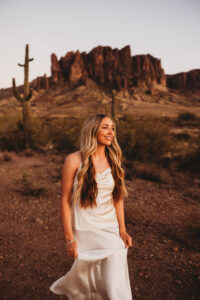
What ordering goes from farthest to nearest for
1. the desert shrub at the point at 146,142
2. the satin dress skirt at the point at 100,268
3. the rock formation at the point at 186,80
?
the rock formation at the point at 186,80 → the desert shrub at the point at 146,142 → the satin dress skirt at the point at 100,268

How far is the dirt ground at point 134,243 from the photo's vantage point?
260cm

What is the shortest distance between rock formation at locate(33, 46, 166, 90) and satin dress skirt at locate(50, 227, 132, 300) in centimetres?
8256

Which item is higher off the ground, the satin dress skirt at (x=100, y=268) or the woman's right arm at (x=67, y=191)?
the woman's right arm at (x=67, y=191)

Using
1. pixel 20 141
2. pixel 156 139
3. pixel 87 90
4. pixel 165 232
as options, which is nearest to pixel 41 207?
pixel 165 232

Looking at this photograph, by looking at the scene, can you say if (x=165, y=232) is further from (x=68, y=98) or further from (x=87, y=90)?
(x=87, y=90)

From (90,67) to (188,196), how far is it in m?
91.6

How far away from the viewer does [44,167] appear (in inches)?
341

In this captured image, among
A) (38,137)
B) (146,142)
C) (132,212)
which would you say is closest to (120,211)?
(132,212)

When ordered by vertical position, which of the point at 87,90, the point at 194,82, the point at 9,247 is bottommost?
the point at 9,247

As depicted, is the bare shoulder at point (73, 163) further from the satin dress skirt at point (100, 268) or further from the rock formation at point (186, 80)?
the rock formation at point (186, 80)

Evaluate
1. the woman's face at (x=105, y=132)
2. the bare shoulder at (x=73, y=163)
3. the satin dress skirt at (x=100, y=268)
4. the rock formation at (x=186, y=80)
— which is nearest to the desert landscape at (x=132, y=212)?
the satin dress skirt at (x=100, y=268)

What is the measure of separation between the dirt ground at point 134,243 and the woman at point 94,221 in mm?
1076

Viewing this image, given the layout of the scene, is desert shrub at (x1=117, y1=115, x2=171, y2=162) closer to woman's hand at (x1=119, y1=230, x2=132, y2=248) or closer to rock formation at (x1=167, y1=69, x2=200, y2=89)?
woman's hand at (x1=119, y1=230, x2=132, y2=248)

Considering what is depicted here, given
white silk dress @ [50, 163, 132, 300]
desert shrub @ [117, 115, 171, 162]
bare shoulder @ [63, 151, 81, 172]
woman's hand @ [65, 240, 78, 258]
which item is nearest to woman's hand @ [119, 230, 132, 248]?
white silk dress @ [50, 163, 132, 300]
